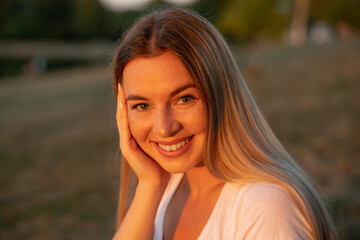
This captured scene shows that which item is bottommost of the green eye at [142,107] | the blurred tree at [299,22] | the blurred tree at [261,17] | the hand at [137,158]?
the hand at [137,158]

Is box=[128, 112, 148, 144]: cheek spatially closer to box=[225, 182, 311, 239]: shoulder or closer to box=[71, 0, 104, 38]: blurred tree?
box=[225, 182, 311, 239]: shoulder

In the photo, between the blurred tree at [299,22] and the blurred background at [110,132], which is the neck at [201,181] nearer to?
the blurred background at [110,132]

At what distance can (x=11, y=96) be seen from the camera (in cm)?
1733

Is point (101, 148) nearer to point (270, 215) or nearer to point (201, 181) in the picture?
point (201, 181)

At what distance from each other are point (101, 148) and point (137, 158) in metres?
6.37

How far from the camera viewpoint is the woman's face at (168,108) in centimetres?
188

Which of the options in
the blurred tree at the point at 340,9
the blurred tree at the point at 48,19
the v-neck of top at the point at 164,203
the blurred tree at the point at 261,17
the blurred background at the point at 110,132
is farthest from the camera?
the blurred tree at the point at 48,19

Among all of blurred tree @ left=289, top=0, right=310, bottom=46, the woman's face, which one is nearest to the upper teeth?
the woman's face

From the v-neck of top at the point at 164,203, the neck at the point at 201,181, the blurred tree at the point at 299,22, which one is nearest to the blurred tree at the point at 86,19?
the blurred tree at the point at 299,22

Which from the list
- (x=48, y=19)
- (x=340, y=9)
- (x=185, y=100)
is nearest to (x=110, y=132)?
(x=185, y=100)

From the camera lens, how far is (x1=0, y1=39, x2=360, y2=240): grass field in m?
5.40

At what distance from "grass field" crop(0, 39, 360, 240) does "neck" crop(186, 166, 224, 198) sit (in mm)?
756

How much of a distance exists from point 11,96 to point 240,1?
11.1m

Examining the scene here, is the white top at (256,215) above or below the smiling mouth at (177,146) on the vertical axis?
below
